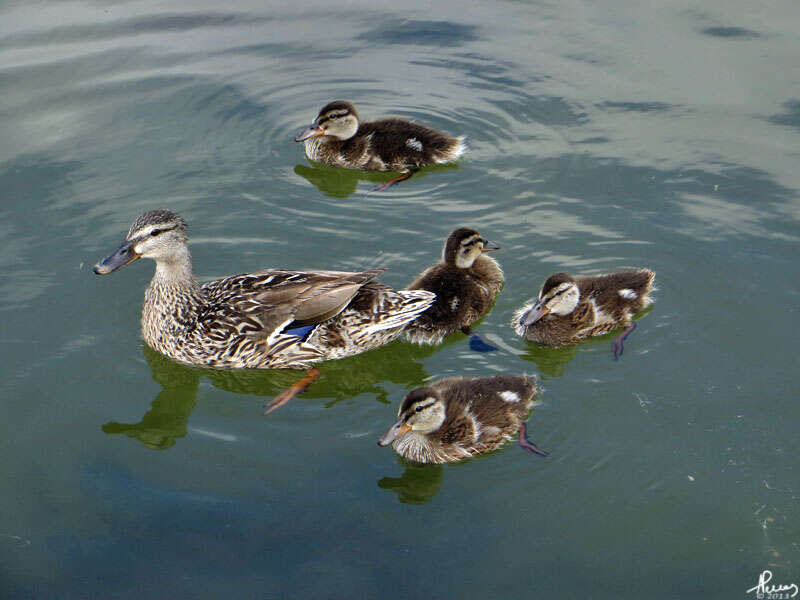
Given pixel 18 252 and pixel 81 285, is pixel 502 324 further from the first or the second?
pixel 18 252

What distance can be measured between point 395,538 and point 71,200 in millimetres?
4067

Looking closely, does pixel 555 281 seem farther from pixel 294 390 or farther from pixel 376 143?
pixel 376 143

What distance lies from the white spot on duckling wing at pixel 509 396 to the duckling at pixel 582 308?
2.22 feet

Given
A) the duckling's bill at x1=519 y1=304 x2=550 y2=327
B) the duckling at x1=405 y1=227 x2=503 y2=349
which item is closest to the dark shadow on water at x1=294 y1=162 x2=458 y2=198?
the duckling at x1=405 y1=227 x2=503 y2=349

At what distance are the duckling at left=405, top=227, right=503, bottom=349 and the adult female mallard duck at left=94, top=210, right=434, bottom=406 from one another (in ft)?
0.53

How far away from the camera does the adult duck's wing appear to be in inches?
206

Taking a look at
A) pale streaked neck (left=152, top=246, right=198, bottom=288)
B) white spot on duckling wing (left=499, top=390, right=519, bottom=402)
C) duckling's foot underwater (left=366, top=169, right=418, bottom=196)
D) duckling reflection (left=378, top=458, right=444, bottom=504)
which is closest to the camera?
duckling reflection (left=378, top=458, right=444, bottom=504)

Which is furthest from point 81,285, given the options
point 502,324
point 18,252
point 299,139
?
point 502,324

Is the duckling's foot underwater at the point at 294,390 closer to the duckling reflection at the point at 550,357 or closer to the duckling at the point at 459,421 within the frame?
the duckling at the point at 459,421

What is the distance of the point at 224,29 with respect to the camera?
30.5 feet

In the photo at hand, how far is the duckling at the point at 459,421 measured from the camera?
14.5 feet

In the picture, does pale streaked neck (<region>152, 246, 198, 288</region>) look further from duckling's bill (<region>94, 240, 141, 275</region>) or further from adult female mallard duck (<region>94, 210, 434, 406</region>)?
duckling's bill (<region>94, 240, 141, 275</region>)

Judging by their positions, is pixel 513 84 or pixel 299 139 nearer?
pixel 299 139

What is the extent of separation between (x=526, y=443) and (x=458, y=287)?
1313mm
